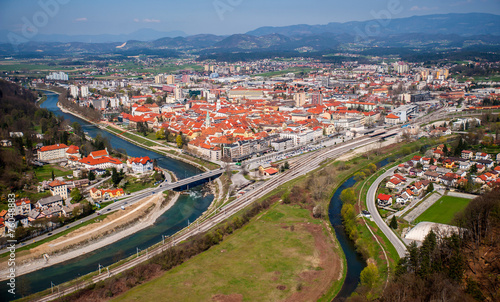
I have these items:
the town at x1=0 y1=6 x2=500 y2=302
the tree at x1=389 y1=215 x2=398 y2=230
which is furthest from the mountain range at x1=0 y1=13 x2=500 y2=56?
the tree at x1=389 y1=215 x2=398 y2=230

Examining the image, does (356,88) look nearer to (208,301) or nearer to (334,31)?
(208,301)

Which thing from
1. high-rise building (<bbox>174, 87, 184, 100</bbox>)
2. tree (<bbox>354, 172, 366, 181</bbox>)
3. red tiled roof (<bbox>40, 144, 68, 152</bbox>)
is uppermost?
high-rise building (<bbox>174, 87, 184, 100</bbox>)

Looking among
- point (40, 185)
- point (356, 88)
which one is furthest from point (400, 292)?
point (356, 88)

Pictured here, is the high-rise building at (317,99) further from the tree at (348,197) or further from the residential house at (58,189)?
the residential house at (58,189)

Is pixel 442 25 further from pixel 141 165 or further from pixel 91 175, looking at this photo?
pixel 91 175

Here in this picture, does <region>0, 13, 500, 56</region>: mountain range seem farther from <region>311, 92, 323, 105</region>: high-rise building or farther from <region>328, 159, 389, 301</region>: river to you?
<region>328, 159, 389, 301</region>: river

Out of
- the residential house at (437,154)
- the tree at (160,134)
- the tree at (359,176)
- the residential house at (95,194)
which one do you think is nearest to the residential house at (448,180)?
the tree at (359,176)

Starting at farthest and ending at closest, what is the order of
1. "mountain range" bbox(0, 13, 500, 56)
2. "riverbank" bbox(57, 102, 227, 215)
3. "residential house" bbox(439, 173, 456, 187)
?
"mountain range" bbox(0, 13, 500, 56) → "residential house" bbox(439, 173, 456, 187) → "riverbank" bbox(57, 102, 227, 215)
